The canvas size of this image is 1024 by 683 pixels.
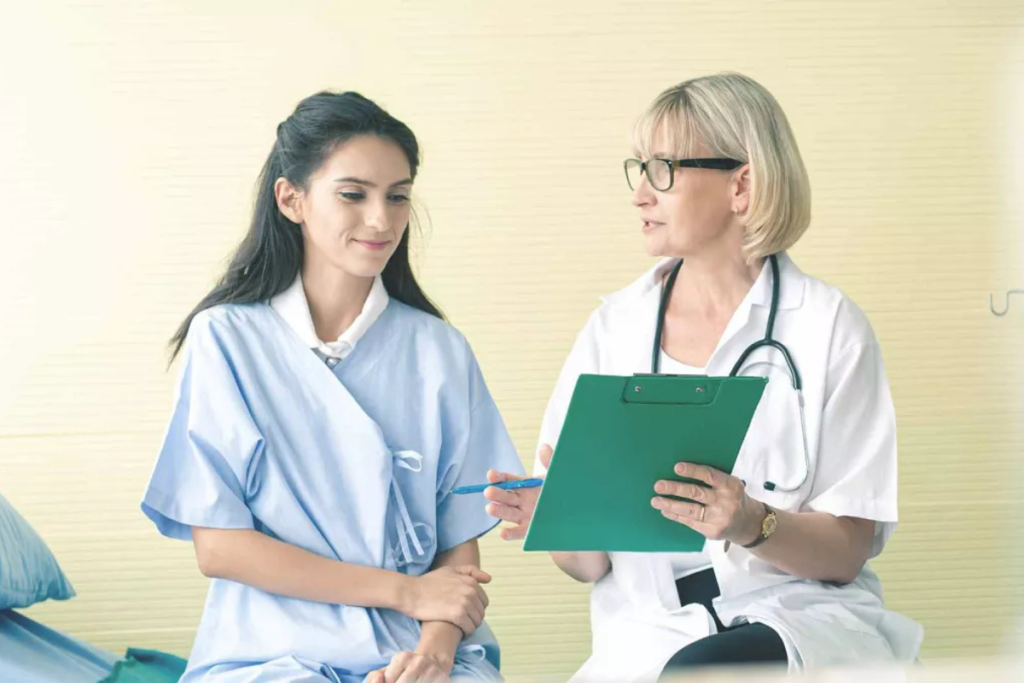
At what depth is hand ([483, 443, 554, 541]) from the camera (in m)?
1.83

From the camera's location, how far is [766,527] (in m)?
1.75

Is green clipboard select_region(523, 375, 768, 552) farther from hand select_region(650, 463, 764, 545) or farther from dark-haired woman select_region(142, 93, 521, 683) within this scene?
dark-haired woman select_region(142, 93, 521, 683)

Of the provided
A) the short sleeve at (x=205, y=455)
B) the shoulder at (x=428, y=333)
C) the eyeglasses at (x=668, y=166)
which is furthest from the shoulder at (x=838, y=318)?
the short sleeve at (x=205, y=455)

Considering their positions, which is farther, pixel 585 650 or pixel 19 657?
pixel 585 650

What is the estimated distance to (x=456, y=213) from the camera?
3094 mm

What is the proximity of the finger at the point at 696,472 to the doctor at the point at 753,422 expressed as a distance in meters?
0.01

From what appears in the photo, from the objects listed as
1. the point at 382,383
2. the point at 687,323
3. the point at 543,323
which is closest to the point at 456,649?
the point at 382,383

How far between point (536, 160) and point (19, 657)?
166cm

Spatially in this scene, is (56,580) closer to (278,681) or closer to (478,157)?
(278,681)

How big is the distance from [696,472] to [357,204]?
0.65 m

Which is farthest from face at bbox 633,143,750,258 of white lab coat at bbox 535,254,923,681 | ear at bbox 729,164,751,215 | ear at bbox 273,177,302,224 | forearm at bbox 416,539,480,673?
forearm at bbox 416,539,480,673

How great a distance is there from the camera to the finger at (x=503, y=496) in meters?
1.82

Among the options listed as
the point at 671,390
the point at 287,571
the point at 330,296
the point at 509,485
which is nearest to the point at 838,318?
the point at 671,390

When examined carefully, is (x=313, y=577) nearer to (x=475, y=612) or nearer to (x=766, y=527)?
(x=475, y=612)
